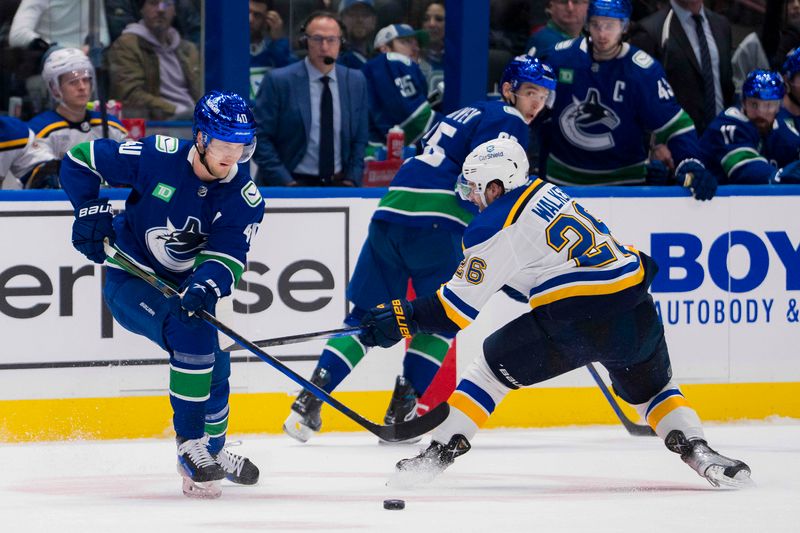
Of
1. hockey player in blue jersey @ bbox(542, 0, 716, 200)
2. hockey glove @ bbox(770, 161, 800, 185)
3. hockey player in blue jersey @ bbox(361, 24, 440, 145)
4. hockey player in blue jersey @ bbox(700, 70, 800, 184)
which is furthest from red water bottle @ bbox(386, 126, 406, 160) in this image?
hockey glove @ bbox(770, 161, 800, 185)

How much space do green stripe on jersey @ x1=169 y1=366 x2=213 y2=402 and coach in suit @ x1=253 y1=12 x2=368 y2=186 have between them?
1.90m

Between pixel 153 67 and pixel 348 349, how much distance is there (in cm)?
178

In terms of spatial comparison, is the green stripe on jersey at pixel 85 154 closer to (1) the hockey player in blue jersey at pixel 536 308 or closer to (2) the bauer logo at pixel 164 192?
(2) the bauer logo at pixel 164 192

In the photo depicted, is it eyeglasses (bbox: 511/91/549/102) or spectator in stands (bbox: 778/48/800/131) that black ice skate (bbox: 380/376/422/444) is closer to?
eyeglasses (bbox: 511/91/549/102)

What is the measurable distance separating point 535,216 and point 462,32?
2091 millimetres

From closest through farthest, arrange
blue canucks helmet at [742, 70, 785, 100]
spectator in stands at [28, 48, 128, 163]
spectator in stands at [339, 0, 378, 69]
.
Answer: spectator in stands at [28, 48, 128, 163] → blue canucks helmet at [742, 70, 785, 100] → spectator in stands at [339, 0, 378, 69]

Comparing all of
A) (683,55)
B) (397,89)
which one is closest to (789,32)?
(683,55)

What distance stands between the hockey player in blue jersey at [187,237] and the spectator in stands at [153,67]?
1.92m

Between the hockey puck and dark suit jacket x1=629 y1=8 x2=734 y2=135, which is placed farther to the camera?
dark suit jacket x1=629 y1=8 x2=734 y2=135

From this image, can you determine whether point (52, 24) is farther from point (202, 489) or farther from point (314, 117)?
point (202, 489)

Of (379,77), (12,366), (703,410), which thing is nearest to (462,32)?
(379,77)

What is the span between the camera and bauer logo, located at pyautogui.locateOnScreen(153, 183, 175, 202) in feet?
14.3

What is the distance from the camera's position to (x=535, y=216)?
4.37 m

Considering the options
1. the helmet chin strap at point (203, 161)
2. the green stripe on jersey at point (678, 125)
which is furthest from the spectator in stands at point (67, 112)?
the green stripe on jersey at point (678, 125)
